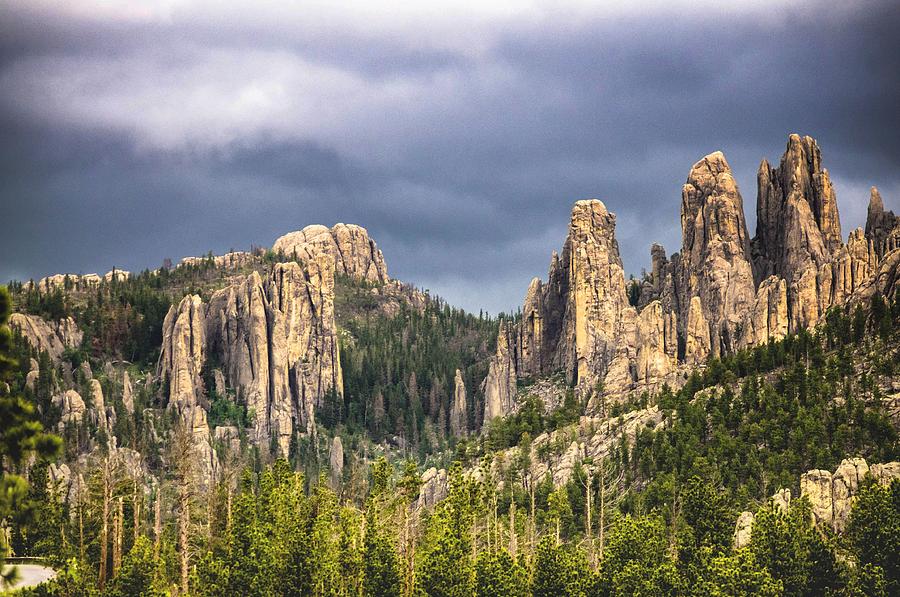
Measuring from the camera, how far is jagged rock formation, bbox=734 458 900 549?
12519cm

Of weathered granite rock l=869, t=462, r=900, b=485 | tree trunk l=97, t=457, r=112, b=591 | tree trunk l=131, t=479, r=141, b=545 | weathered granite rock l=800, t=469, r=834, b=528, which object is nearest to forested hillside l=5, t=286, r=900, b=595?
tree trunk l=131, t=479, r=141, b=545

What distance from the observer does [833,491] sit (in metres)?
129

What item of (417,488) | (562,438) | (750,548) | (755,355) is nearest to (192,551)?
(417,488)

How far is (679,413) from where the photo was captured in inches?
6565

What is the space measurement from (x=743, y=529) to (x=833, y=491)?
11038mm

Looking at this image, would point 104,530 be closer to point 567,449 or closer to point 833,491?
point 833,491

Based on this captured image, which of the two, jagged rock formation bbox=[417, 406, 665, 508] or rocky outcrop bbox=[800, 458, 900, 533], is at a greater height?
jagged rock formation bbox=[417, 406, 665, 508]

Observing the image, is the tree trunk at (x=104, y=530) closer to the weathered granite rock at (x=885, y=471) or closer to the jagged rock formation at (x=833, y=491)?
the jagged rock formation at (x=833, y=491)

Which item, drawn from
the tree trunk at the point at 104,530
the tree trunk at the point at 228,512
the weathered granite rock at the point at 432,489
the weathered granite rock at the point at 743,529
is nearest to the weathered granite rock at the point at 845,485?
the weathered granite rock at the point at 743,529

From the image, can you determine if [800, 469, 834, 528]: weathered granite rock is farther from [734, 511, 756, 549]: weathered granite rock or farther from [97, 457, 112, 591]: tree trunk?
[97, 457, 112, 591]: tree trunk

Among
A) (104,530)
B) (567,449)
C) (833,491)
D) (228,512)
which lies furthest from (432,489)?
(104,530)

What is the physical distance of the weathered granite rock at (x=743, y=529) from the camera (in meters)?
122

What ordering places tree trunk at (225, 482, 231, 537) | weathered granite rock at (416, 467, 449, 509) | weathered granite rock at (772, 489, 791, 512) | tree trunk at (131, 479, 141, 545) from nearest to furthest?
1. tree trunk at (225, 482, 231, 537)
2. tree trunk at (131, 479, 141, 545)
3. weathered granite rock at (772, 489, 791, 512)
4. weathered granite rock at (416, 467, 449, 509)

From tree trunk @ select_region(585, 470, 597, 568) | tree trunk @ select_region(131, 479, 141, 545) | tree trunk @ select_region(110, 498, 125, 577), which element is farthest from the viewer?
tree trunk @ select_region(585, 470, 597, 568)
